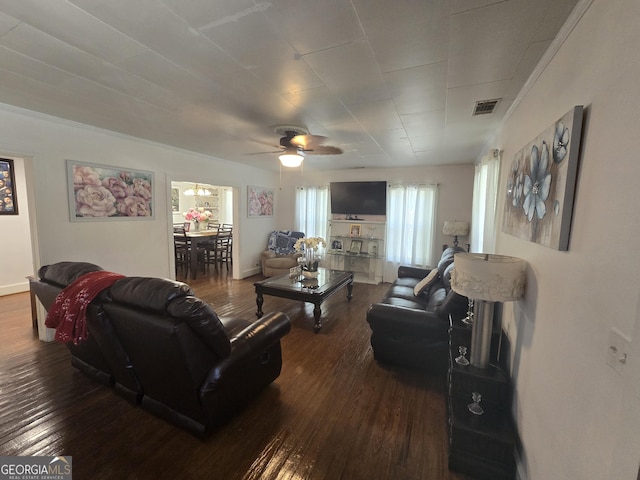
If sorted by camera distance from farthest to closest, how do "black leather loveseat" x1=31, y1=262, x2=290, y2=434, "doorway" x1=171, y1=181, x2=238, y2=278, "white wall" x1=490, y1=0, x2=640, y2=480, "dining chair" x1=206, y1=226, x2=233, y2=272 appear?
"doorway" x1=171, y1=181, x2=238, y2=278 → "dining chair" x1=206, y1=226, x2=233, y2=272 → "black leather loveseat" x1=31, y1=262, x2=290, y2=434 → "white wall" x1=490, y1=0, x2=640, y2=480

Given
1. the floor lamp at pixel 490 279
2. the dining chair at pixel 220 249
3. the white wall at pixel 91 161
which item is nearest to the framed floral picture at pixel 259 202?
the white wall at pixel 91 161

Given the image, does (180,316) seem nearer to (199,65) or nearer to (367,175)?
(199,65)

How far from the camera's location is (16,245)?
4.54 meters

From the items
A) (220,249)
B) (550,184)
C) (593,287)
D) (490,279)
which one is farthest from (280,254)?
(593,287)

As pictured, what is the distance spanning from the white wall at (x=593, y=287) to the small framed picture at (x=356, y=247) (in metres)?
4.45

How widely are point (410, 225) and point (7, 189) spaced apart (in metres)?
7.10

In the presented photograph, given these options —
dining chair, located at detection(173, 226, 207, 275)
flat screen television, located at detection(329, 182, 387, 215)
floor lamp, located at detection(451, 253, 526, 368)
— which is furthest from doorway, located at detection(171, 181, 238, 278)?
floor lamp, located at detection(451, 253, 526, 368)

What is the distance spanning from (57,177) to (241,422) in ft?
10.6

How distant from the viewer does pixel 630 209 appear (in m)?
0.80

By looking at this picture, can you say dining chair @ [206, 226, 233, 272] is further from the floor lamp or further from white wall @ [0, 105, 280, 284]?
the floor lamp

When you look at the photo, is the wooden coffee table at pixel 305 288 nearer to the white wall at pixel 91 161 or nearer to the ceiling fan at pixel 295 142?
the ceiling fan at pixel 295 142

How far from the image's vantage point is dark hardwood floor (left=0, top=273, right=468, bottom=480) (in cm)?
156

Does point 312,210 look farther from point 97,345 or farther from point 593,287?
point 593,287

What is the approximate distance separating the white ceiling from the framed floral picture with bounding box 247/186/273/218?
112 inches
